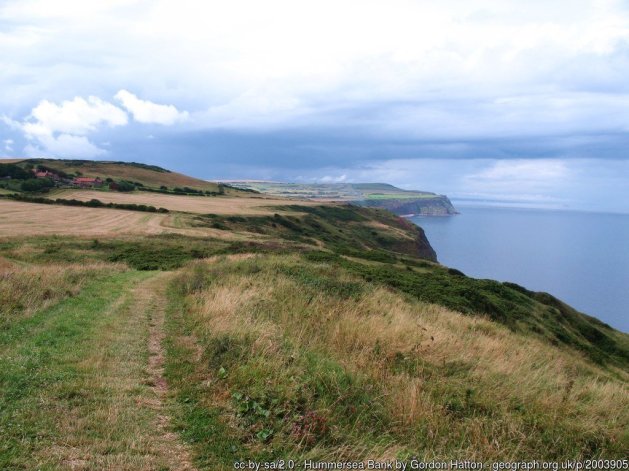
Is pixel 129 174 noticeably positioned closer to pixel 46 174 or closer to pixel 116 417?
pixel 46 174

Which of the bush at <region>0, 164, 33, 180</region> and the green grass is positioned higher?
the bush at <region>0, 164, 33, 180</region>

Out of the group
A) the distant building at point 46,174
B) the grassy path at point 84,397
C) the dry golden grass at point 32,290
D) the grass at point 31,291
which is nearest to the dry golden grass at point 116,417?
the grassy path at point 84,397

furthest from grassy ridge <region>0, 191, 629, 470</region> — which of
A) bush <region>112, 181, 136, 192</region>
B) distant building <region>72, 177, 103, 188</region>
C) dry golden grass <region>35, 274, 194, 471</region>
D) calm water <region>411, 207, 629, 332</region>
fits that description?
distant building <region>72, 177, 103, 188</region>

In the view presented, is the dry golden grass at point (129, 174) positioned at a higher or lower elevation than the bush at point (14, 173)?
higher

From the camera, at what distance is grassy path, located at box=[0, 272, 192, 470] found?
193 inches

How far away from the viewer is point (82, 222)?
59.1 meters

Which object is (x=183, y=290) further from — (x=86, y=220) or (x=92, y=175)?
(x=92, y=175)

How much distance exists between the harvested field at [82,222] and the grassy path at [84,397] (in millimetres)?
39935

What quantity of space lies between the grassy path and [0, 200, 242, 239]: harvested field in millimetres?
39935

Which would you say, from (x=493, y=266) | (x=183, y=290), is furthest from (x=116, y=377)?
(x=493, y=266)

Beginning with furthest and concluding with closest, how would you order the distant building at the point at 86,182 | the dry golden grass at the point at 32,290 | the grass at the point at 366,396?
the distant building at the point at 86,182
the dry golden grass at the point at 32,290
the grass at the point at 366,396

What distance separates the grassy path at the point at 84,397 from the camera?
16.1ft

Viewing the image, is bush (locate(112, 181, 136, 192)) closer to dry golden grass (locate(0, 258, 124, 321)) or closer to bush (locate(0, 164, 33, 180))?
bush (locate(0, 164, 33, 180))

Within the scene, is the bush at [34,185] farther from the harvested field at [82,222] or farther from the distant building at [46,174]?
the harvested field at [82,222]
